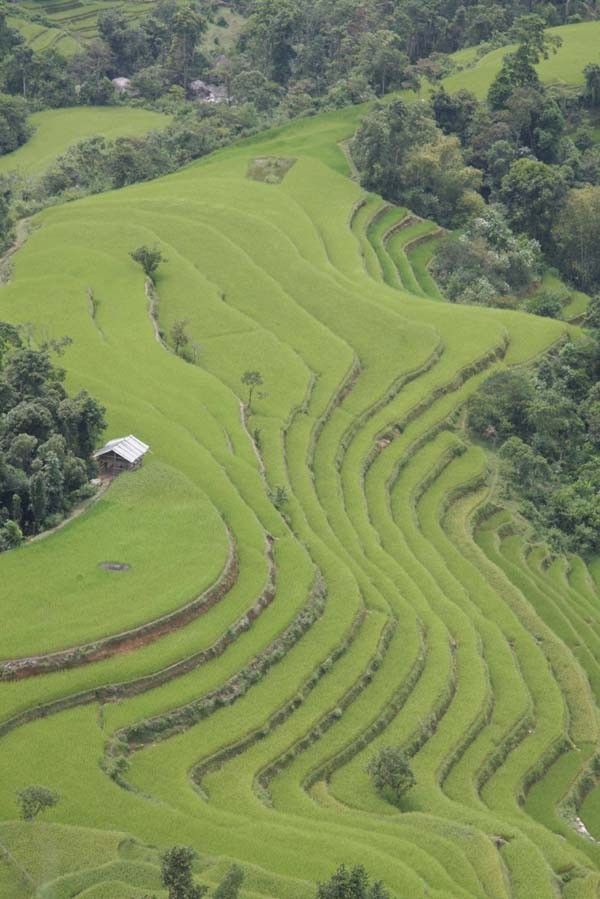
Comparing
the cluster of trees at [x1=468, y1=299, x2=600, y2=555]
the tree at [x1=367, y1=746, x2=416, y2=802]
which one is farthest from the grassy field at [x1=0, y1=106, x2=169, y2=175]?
the tree at [x1=367, y1=746, x2=416, y2=802]

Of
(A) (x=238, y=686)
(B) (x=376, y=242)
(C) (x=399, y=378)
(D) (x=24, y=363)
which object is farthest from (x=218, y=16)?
(A) (x=238, y=686)

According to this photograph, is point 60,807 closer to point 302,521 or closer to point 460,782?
point 460,782

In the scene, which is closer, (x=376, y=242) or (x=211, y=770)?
(x=211, y=770)

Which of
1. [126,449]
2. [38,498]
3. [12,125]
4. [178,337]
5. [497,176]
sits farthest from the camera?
[12,125]

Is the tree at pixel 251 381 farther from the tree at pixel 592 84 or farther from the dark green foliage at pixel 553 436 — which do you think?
the tree at pixel 592 84

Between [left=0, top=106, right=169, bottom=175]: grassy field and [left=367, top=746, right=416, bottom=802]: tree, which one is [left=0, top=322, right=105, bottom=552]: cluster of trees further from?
[left=0, top=106, right=169, bottom=175]: grassy field

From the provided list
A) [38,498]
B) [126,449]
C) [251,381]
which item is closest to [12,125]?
[251,381]

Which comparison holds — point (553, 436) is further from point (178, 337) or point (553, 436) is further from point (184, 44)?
point (184, 44)
